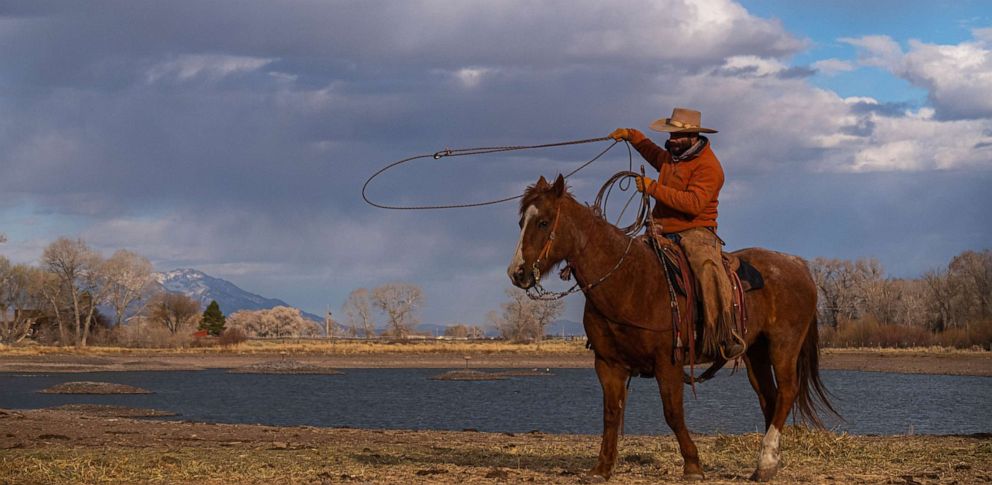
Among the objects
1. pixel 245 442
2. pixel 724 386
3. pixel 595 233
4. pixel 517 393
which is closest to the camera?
pixel 595 233

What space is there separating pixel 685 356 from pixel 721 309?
0.56 metres

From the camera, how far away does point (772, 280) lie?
1020 centimetres

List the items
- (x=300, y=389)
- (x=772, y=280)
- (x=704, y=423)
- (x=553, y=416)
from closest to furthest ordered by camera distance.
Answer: (x=772, y=280)
(x=704, y=423)
(x=553, y=416)
(x=300, y=389)

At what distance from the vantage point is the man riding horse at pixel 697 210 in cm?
952

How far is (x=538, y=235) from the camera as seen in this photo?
9016 mm

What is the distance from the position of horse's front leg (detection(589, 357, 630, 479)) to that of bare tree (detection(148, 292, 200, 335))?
119 meters

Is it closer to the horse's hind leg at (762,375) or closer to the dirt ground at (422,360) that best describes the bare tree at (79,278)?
the dirt ground at (422,360)

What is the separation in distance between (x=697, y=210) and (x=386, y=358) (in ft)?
274

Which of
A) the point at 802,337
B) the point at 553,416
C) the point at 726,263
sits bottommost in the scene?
the point at 553,416

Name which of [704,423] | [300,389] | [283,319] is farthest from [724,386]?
[283,319]

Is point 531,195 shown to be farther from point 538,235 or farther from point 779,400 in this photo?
point 779,400

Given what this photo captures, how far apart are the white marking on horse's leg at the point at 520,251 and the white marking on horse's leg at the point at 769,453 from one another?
294 centimetres

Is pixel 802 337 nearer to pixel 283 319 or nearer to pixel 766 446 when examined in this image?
pixel 766 446

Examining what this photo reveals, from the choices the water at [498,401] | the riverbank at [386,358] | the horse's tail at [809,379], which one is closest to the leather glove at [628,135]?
the horse's tail at [809,379]
